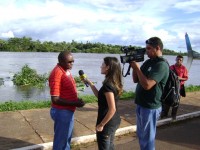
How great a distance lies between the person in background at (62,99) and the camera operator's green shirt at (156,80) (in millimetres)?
871

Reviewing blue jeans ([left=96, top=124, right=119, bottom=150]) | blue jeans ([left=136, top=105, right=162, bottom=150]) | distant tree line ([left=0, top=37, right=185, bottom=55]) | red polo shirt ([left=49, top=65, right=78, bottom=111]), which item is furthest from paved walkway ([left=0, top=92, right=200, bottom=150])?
distant tree line ([left=0, top=37, right=185, bottom=55])

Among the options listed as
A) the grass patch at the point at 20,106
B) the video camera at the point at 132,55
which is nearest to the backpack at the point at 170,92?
the video camera at the point at 132,55

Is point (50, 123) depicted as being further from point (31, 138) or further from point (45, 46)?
point (45, 46)

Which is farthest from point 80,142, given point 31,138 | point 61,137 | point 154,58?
point 154,58

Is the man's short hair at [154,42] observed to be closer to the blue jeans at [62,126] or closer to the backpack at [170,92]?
the backpack at [170,92]

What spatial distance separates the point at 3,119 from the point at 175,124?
162 inches

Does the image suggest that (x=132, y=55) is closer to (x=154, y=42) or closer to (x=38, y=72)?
(x=154, y=42)

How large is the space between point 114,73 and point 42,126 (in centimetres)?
321

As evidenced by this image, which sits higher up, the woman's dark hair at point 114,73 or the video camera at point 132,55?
the video camera at point 132,55

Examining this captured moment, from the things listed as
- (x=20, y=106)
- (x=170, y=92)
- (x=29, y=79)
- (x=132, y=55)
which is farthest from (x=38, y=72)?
(x=132, y=55)

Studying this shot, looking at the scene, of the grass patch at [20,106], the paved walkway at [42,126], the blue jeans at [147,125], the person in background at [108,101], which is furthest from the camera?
the grass patch at [20,106]

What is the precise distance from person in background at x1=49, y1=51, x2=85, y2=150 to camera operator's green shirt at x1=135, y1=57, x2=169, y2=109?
871 mm

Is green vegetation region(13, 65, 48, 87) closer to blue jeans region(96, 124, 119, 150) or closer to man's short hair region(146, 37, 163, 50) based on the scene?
blue jeans region(96, 124, 119, 150)

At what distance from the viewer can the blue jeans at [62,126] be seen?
4738 mm
